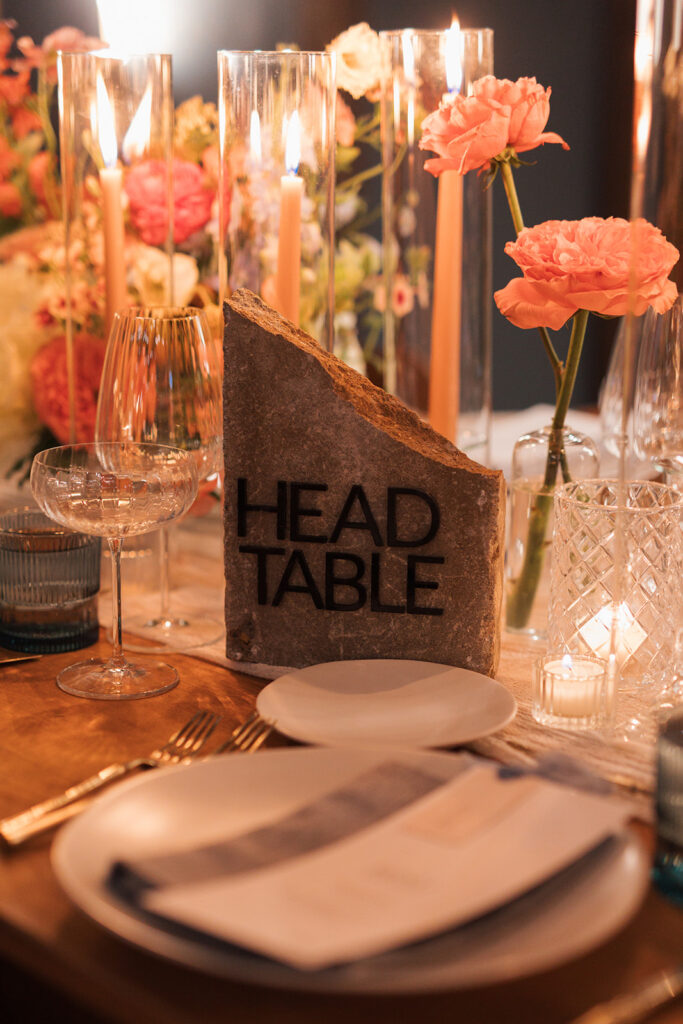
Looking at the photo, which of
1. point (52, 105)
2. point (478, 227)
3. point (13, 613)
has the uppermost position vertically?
point (52, 105)

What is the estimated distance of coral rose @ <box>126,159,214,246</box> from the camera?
119 cm

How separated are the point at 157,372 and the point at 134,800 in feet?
1.52

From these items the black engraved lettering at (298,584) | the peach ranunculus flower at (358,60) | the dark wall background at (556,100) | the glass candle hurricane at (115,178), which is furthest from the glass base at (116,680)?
the dark wall background at (556,100)

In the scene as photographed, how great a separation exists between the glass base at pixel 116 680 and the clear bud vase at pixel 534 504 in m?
0.30

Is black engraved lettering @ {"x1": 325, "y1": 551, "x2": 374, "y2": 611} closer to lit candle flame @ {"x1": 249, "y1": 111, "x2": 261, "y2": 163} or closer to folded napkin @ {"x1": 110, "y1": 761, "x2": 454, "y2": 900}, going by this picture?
folded napkin @ {"x1": 110, "y1": 761, "x2": 454, "y2": 900}

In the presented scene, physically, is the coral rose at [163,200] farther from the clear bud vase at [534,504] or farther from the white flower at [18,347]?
the clear bud vase at [534,504]

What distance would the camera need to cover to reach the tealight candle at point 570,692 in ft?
2.64

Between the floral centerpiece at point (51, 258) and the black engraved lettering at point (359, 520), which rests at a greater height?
the floral centerpiece at point (51, 258)

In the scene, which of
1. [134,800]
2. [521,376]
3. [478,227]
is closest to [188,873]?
[134,800]

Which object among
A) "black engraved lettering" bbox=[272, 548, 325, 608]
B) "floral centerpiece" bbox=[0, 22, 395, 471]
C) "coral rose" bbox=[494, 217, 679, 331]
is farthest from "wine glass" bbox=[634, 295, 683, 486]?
"floral centerpiece" bbox=[0, 22, 395, 471]

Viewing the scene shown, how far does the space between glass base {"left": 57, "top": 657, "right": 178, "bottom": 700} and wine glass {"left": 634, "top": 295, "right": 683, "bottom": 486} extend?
0.41 m

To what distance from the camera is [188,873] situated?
54cm

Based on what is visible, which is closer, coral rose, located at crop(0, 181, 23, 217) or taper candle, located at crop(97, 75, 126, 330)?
taper candle, located at crop(97, 75, 126, 330)

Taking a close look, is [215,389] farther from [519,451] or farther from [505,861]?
[505,861]
